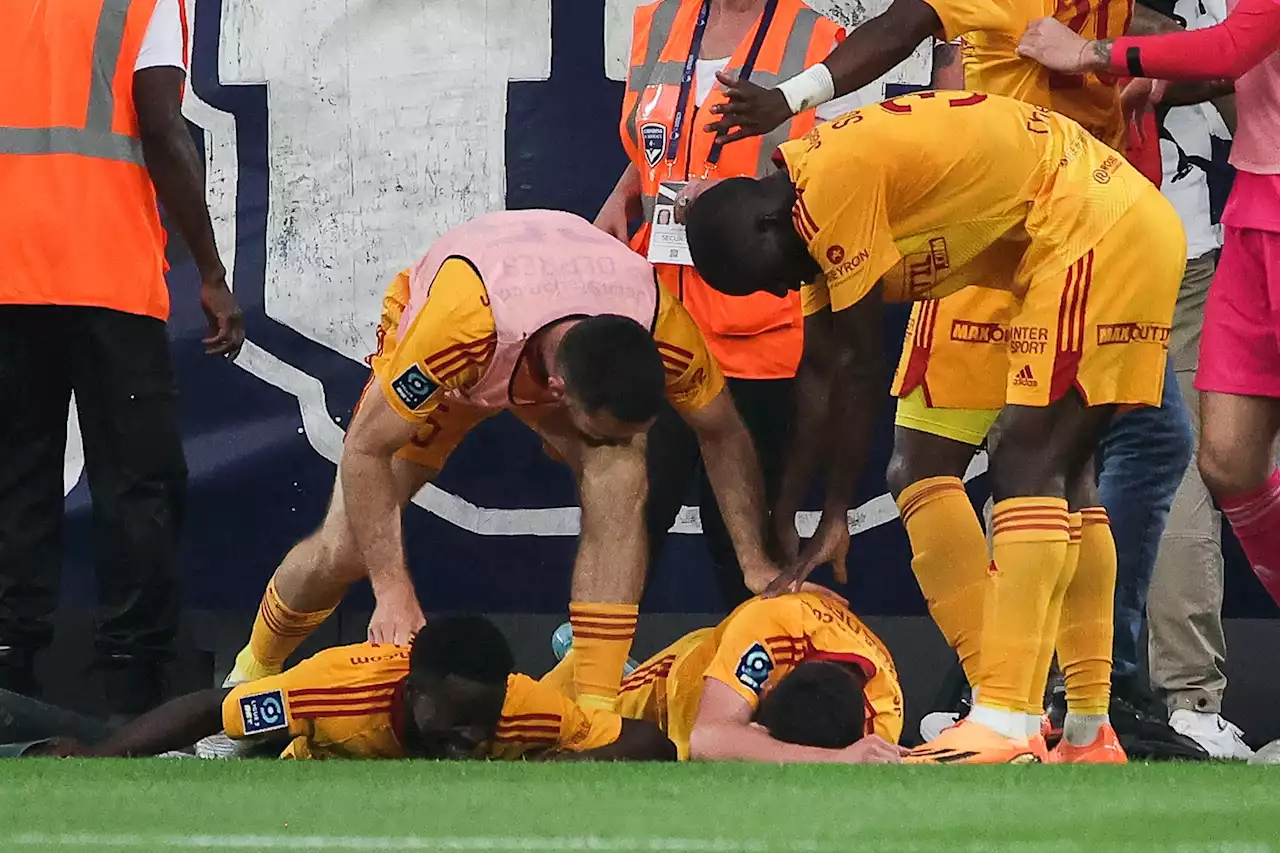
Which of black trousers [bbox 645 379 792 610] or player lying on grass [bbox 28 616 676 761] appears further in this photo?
black trousers [bbox 645 379 792 610]

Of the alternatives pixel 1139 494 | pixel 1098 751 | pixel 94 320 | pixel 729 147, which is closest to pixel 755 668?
pixel 1098 751

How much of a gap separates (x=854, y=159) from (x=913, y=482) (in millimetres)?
867

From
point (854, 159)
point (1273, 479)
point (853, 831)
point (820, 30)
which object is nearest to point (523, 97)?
point (820, 30)

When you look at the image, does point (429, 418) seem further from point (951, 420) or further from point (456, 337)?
point (951, 420)

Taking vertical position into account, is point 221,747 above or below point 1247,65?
below

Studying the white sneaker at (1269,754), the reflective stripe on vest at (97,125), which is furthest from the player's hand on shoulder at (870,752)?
the reflective stripe on vest at (97,125)

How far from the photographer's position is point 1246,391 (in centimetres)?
470

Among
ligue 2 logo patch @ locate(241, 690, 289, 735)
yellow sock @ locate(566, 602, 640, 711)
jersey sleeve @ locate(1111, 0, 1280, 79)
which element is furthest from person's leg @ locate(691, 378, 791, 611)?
ligue 2 logo patch @ locate(241, 690, 289, 735)

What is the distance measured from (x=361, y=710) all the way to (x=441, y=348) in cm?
74

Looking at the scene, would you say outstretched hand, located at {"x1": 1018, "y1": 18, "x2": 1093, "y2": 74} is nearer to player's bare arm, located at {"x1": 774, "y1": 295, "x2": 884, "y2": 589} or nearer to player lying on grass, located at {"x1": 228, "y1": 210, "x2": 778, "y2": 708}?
player's bare arm, located at {"x1": 774, "y1": 295, "x2": 884, "y2": 589}

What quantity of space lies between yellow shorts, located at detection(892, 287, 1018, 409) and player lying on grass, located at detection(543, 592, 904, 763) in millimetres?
517

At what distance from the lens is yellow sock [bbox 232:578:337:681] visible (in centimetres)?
524

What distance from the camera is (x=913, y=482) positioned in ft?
15.5

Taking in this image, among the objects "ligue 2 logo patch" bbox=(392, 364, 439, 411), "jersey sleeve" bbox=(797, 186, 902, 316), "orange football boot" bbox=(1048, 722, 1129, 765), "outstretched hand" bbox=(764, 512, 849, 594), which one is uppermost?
"jersey sleeve" bbox=(797, 186, 902, 316)
